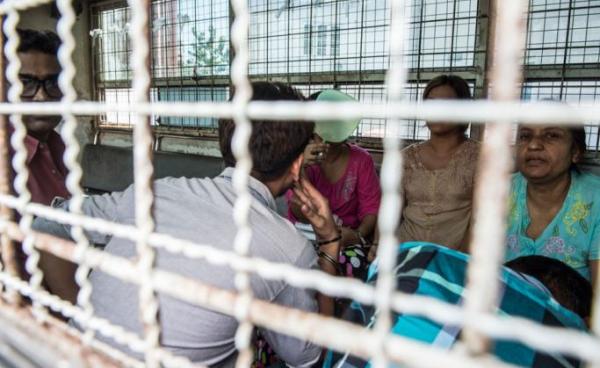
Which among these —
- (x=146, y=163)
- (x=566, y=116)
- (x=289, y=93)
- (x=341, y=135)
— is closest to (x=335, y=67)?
(x=341, y=135)

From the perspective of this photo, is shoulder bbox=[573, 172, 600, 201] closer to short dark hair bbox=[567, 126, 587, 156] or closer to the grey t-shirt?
short dark hair bbox=[567, 126, 587, 156]

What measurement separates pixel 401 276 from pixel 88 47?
18.8ft

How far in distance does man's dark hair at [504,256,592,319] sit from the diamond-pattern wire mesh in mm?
1013

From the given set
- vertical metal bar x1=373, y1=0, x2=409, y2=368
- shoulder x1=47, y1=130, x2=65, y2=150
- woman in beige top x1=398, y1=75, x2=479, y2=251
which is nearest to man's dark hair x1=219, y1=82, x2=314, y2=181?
vertical metal bar x1=373, y1=0, x2=409, y2=368

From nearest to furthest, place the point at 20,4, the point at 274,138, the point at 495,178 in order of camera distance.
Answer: the point at 495,178, the point at 20,4, the point at 274,138

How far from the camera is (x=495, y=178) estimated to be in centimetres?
39

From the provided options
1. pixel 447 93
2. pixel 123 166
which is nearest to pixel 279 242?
pixel 447 93

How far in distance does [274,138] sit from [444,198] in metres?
1.36

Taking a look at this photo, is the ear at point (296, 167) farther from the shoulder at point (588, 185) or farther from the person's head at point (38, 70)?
the shoulder at point (588, 185)

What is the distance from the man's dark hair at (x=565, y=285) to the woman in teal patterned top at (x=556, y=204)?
19.7 inches

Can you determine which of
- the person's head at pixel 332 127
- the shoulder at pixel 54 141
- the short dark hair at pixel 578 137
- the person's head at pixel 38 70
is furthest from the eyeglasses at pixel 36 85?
the short dark hair at pixel 578 137

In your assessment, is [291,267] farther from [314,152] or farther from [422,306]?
→ [314,152]

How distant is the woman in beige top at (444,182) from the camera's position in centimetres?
224

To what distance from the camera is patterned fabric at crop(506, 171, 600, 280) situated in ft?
→ 5.62
